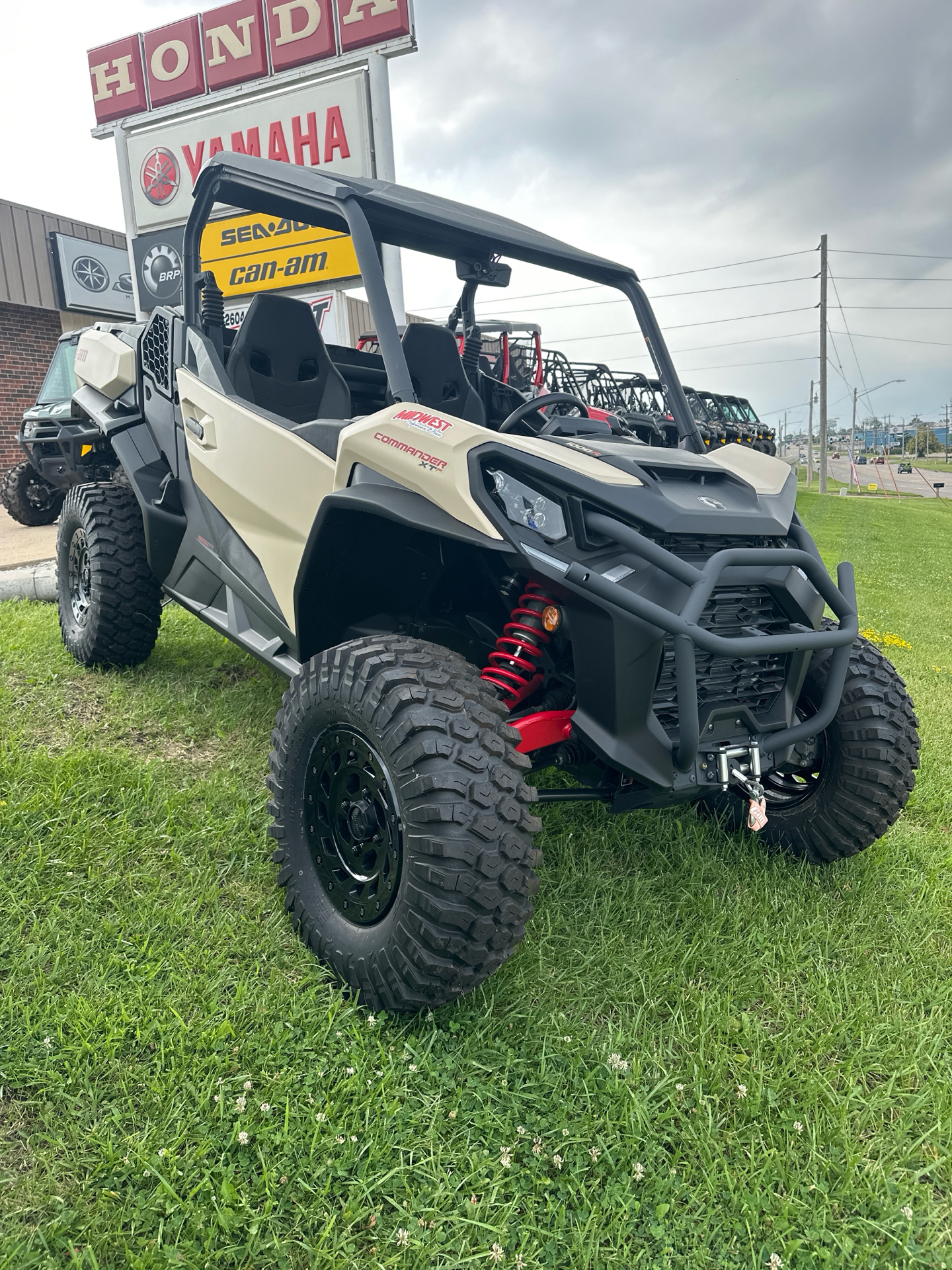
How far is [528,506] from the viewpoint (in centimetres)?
202

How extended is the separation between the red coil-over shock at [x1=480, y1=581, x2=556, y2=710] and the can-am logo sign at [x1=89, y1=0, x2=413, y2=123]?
8.84 metres

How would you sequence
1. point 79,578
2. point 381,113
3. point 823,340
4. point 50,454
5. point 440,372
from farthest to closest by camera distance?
1. point 823,340
2. point 50,454
3. point 381,113
4. point 79,578
5. point 440,372

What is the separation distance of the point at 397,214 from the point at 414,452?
0.95m

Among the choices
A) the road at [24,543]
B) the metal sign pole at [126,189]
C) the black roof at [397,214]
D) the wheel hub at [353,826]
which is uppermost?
the metal sign pole at [126,189]

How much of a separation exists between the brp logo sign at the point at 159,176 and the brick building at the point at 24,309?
22.6ft

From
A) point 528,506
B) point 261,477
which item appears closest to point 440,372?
point 261,477

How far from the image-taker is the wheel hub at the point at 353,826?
1937 mm

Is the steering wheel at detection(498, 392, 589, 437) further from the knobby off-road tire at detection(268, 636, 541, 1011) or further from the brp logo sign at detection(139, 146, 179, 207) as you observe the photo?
the brp logo sign at detection(139, 146, 179, 207)

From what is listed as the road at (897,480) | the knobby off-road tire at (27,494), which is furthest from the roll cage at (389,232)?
the road at (897,480)

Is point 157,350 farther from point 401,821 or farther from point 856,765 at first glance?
point 856,765

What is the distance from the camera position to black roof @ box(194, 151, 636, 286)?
8.19 feet

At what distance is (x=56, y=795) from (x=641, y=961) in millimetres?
1922

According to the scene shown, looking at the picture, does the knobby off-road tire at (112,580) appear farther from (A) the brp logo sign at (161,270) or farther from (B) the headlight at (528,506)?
→ (A) the brp logo sign at (161,270)

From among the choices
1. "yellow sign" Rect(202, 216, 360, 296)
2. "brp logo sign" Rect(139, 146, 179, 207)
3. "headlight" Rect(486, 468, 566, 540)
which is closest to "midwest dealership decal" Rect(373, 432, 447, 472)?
"headlight" Rect(486, 468, 566, 540)
